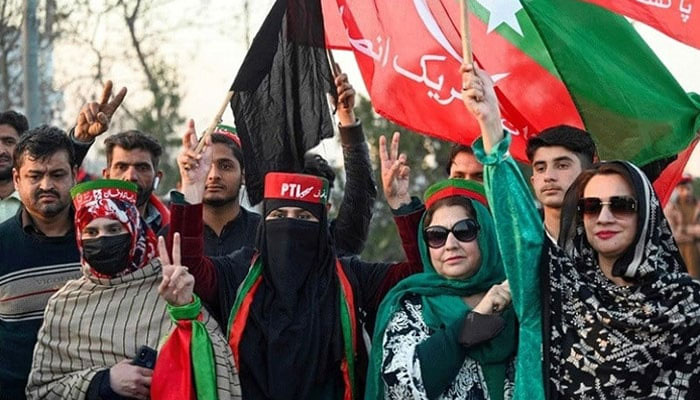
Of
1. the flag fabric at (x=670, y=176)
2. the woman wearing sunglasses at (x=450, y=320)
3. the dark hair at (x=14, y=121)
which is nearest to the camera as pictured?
the woman wearing sunglasses at (x=450, y=320)

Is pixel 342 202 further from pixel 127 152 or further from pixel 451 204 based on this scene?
pixel 127 152

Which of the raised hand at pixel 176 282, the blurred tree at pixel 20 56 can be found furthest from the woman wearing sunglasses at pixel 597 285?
the blurred tree at pixel 20 56

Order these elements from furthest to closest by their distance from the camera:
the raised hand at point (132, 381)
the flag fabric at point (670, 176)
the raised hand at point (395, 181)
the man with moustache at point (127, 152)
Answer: the man with moustache at point (127, 152)
the flag fabric at point (670, 176)
the raised hand at point (395, 181)
the raised hand at point (132, 381)

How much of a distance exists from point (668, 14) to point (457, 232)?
5.20ft

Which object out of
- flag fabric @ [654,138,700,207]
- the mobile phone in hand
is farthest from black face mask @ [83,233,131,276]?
flag fabric @ [654,138,700,207]

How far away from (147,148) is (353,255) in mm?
1461

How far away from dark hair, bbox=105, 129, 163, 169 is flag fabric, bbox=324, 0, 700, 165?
1192mm

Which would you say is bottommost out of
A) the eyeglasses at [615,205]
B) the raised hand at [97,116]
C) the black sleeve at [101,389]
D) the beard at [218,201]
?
the black sleeve at [101,389]

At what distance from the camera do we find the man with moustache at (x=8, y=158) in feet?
21.8

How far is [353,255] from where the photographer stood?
5688 millimetres

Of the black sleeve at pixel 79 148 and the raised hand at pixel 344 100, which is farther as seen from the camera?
the black sleeve at pixel 79 148

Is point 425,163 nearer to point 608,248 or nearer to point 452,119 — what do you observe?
point 452,119

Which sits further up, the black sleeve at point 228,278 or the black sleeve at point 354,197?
the black sleeve at point 354,197

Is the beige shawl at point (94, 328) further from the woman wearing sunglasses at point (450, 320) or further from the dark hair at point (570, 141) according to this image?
the dark hair at point (570, 141)
